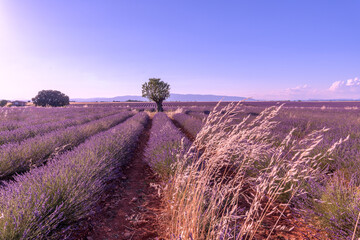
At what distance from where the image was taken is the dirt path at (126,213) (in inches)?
84.6

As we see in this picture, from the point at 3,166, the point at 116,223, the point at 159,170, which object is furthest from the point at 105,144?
the point at 116,223

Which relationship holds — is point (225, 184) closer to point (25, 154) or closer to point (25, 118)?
point (25, 154)

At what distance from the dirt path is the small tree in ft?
167

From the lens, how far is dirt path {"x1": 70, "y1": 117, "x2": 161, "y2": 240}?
7.05 feet

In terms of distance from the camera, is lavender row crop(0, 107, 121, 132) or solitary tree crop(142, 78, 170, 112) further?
solitary tree crop(142, 78, 170, 112)

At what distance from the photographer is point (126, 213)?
2.59 meters

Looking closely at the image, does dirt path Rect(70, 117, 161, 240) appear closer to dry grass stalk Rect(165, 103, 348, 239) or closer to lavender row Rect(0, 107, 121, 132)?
dry grass stalk Rect(165, 103, 348, 239)

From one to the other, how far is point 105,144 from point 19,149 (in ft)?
5.37

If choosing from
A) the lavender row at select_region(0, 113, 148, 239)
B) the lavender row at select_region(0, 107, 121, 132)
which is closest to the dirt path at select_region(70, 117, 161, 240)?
the lavender row at select_region(0, 113, 148, 239)

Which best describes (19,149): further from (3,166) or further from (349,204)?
(349,204)

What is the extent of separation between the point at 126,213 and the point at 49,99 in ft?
174

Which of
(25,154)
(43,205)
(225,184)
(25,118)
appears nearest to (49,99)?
(25,118)

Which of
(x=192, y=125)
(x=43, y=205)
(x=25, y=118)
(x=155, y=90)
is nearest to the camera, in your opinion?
(x=43, y=205)

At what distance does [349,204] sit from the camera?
5.99 feet
